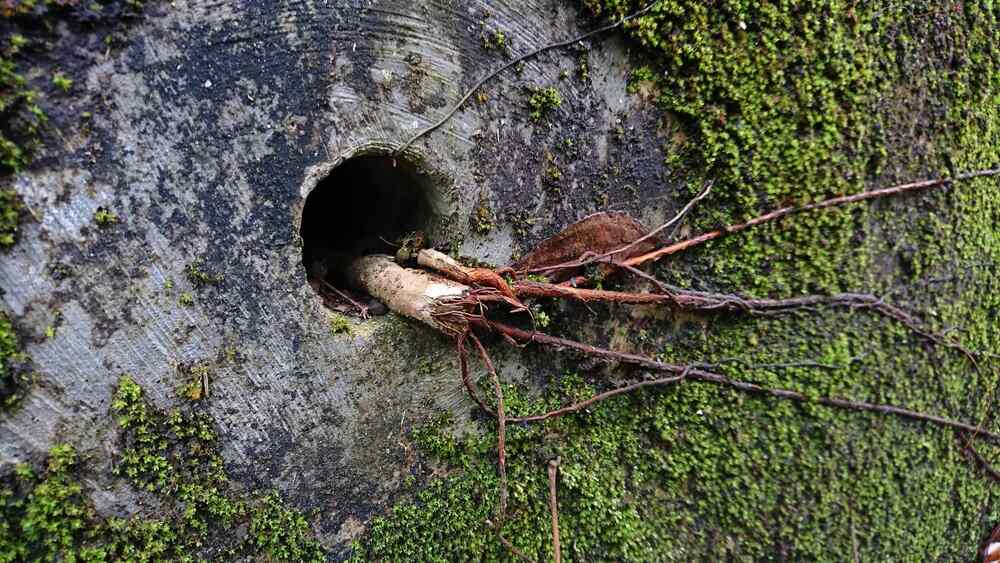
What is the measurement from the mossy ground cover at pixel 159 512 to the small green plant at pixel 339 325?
0.42m

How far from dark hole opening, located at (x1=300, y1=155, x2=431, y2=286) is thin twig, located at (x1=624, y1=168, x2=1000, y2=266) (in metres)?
0.78

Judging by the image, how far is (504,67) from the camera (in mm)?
1735

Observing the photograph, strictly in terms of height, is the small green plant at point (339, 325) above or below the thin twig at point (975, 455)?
below

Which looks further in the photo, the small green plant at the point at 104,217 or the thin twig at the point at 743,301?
the thin twig at the point at 743,301

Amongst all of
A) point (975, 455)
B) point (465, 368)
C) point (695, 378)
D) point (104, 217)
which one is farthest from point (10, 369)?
point (975, 455)

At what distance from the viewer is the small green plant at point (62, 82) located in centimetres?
132

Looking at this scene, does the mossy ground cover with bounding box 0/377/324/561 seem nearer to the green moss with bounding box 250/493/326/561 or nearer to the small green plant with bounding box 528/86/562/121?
the green moss with bounding box 250/493/326/561

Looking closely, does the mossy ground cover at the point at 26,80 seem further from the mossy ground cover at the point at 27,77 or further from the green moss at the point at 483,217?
the green moss at the point at 483,217

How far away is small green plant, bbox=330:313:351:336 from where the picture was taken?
1.74 m

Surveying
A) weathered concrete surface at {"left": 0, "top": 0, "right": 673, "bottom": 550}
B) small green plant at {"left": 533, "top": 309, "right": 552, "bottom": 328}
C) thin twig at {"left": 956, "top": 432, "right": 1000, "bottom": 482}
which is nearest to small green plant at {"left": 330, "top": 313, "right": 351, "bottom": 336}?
weathered concrete surface at {"left": 0, "top": 0, "right": 673, "bottom": 550}

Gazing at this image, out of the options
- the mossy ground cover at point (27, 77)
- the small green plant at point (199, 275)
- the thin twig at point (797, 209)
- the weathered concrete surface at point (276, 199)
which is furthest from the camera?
the thin twig at point (797, 209)

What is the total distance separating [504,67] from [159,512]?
157 centimetres

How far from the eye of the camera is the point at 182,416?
1.58 metres

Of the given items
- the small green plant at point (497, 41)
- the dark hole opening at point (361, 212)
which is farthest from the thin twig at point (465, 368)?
the small green plant at point (497, 41)
